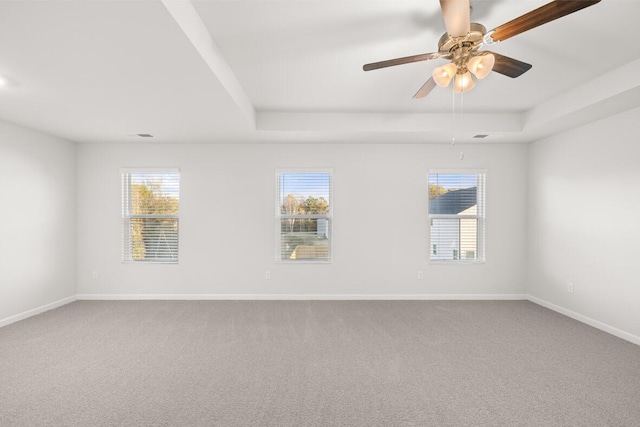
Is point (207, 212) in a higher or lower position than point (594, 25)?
lower

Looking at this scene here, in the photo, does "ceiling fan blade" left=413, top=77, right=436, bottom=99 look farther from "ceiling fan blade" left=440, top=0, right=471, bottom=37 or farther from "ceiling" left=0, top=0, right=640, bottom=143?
"ceiling fan blade" left=440, top=0, right=471, bottom=37

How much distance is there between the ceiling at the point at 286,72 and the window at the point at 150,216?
0.70 m

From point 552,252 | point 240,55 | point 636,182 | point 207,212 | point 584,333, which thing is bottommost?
point 584,333

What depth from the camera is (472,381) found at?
2.37 metres

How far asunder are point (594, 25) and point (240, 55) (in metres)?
2.62

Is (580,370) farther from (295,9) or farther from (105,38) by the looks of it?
(105,38)

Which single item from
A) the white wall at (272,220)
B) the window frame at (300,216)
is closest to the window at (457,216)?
the white wall at (272,220)

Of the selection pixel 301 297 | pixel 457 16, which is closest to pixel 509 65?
pixel 457 16

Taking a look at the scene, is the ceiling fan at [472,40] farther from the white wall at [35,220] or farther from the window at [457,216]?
the white wall at [35,220]

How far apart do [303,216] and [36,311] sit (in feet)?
12.2

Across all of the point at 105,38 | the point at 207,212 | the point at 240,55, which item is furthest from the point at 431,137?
the point at 105,38

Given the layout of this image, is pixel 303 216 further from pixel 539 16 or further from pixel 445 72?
pixel 539 16

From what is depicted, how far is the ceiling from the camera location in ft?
6.20

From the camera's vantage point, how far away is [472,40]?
184cm
